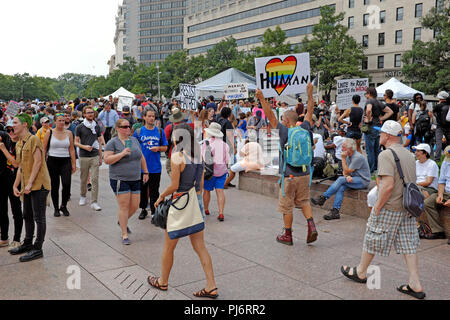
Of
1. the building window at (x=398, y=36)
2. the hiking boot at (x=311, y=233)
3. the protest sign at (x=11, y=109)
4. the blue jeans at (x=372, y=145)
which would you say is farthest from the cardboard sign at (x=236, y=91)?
the building window at (x=398, y=36)

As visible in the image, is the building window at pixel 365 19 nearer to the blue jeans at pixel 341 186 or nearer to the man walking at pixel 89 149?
the blue jeans at pixel 341 186

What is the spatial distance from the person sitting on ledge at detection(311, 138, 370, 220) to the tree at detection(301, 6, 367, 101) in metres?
48.4

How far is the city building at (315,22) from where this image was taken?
184ft

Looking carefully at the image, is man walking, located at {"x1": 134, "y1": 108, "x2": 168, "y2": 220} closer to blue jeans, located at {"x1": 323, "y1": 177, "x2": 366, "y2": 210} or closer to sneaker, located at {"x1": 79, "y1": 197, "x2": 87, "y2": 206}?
sneaker, located at {"x1": 79, "y1": 197, "x2": 87, "y2": 206}

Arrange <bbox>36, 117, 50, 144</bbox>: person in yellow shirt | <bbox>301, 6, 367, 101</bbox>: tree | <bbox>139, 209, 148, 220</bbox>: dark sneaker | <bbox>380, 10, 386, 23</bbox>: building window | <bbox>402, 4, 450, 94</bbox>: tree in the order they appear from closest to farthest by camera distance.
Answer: <bbox>139, 209, 148, 220</bbox>: dark sneaker, <bbox>36, 117, 50, 144</bbox>: person in yellow shirt, <bbox>402, 4, 450, 94</bbox>: tree, <bbox>301, 6, 367, 101</bbox>: tree, <bbox>380, 10, 386, 23</bbox>: building window

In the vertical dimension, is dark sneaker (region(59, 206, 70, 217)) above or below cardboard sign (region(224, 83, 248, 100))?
below

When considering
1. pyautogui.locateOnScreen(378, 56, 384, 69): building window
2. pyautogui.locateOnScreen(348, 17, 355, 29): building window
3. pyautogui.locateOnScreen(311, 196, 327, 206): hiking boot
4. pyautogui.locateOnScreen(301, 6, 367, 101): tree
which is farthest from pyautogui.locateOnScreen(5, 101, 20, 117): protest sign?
pyautogui.locateOnScreen(348, 17, 355, 29): building window

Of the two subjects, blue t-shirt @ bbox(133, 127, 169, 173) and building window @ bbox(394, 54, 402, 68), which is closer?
blue t-shirt @ bbox(133, 127, 169, 173)

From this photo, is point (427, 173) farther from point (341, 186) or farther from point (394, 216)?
point (394, 216)

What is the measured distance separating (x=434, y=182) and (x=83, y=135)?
247 inches

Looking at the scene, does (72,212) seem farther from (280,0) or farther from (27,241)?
(280,0)

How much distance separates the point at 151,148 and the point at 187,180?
3335mm

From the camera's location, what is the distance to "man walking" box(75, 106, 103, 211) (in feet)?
27.5
